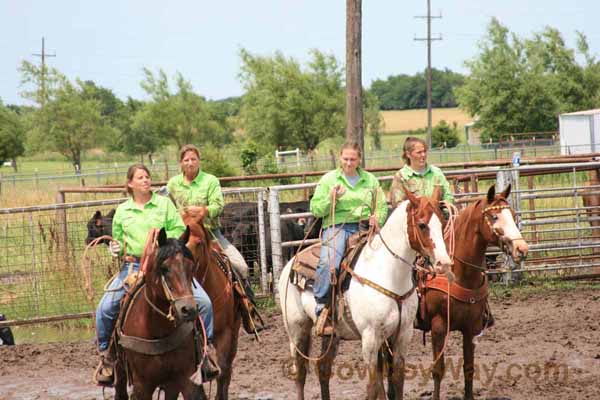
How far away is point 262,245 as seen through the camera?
11.9 metres

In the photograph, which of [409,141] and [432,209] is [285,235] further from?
[432,209]

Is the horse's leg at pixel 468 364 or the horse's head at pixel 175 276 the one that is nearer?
the horse's head at pixel 175 276

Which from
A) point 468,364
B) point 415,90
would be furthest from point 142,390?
point 415,90

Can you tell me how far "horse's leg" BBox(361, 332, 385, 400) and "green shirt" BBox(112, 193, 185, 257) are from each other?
1.58 m

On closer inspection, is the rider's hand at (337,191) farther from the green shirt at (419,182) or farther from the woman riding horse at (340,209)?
the green shirt at (419,182)

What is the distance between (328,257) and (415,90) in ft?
405

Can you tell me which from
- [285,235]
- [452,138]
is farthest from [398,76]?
[285,235]

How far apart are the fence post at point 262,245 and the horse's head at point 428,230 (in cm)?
598

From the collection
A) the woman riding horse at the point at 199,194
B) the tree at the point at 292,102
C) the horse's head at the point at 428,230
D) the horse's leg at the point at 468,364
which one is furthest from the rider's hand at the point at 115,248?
the tree at the point at 292,102

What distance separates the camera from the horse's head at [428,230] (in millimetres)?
5816

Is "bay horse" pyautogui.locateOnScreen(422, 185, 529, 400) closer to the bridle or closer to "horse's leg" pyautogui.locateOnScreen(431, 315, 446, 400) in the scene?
"horse's leg" pyautogui.locateOnScreen(431, 315, 446, 400)

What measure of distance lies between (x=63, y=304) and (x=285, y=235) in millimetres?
3300

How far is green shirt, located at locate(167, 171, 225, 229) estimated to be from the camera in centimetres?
742

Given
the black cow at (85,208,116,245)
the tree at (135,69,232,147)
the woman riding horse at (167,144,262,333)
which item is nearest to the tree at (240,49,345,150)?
the tree at (135,69,232,147)
